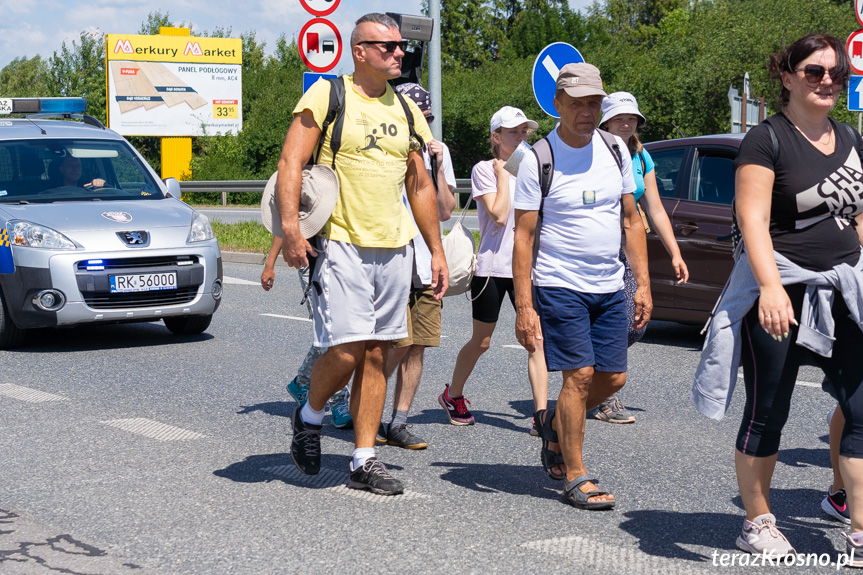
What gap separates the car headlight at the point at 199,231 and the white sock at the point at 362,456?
15.9 ft

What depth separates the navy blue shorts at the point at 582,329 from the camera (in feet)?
15.4

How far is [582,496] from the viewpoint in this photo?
4.61 m

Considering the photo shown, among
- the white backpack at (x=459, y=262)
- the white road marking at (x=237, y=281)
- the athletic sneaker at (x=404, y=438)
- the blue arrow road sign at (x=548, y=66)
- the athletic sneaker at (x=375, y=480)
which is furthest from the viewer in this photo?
the white road marking at (x=237, y=281)

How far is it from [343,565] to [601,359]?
4.96 ft

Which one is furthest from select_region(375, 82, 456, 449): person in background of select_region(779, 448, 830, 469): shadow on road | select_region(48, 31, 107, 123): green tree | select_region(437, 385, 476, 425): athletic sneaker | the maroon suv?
select_region(48, 31, 107, 123): green tree

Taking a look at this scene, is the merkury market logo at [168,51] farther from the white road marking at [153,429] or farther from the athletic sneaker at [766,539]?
the athletic sneaker at [766,539]

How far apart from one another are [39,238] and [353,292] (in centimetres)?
493

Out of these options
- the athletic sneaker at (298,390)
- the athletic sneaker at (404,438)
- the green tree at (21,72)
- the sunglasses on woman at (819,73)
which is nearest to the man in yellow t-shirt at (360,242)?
the athletic sneaker at (404,438)

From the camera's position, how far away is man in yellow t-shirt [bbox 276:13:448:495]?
4.71 meters

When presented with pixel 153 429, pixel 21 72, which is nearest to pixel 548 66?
pixel 153 429

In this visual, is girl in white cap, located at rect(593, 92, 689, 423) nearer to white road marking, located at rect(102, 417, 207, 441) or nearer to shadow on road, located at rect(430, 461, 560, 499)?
shadow on road, located at rect(430, 461, 560, 499)

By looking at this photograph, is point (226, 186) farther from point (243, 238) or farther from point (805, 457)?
point (805, 457)

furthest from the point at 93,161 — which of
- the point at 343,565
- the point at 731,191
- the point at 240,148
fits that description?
the point at 240,148

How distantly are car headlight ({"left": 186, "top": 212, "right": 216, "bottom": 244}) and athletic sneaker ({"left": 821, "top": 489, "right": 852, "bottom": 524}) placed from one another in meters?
6.14
